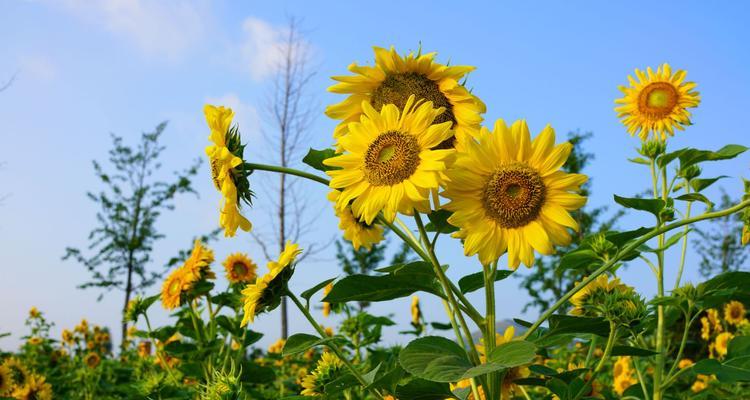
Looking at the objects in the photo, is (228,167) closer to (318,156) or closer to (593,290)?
(318,156)

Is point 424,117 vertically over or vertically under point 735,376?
over

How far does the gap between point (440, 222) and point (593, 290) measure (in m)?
0.85

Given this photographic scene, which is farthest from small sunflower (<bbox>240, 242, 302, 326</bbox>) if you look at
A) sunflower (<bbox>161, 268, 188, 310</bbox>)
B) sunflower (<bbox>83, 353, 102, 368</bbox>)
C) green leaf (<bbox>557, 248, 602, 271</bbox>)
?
sunflower (<bbox>83, 353, 102, 368</bbox>)

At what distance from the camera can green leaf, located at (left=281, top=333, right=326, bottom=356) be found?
1.84 m

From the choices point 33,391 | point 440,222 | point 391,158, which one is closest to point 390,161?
point 391,158

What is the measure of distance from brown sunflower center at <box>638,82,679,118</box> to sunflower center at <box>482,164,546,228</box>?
282 cm

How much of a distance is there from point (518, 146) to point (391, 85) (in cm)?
41

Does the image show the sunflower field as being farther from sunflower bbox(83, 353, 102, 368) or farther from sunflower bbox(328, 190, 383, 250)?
sunflower bbox(83, 353, 102, 368)

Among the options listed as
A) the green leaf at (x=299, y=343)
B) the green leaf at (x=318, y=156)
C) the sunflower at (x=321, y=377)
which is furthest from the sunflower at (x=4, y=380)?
the green leaf at (x=318, y=156)

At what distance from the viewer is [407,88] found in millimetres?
1889

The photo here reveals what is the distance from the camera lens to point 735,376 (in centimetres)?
216

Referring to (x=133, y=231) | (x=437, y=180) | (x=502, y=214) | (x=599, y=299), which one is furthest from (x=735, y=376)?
(x=133, y=231)

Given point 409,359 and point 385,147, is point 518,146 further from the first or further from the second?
point 409,359

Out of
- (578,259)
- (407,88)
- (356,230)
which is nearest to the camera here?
(407,88)
